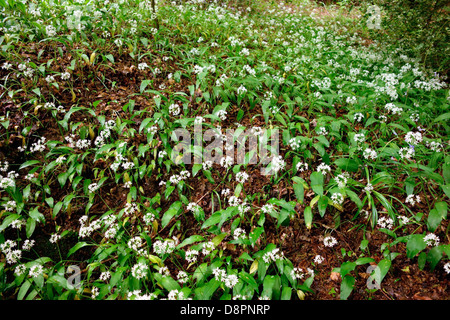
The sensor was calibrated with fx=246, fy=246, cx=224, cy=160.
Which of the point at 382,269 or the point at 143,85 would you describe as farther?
the point at 143,85

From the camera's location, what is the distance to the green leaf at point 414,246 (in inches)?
94.5

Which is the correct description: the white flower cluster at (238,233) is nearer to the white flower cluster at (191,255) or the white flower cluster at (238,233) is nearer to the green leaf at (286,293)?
the white flower cluster at (191,255)

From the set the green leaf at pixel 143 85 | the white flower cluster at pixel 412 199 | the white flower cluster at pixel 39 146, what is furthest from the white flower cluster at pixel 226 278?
the green leaf at pixel 143 85

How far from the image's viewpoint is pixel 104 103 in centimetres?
429

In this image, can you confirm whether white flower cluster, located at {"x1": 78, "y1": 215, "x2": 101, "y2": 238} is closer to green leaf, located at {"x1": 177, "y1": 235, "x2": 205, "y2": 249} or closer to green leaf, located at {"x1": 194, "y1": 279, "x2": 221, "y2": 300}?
green leaf, located at {"x1": 177, "y1": 235, "x2": 205, "y2": 249}

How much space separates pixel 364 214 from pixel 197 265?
206cm

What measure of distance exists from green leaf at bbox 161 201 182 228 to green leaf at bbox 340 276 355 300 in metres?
1.97

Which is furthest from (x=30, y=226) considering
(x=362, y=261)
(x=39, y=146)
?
(x=362, y=261)

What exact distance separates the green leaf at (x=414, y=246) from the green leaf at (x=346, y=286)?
61 cm

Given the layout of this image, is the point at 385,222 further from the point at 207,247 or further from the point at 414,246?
the point at 207,247

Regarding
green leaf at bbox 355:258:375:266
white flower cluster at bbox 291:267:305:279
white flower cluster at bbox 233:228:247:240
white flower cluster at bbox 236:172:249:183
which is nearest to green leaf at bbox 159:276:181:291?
white flower cluster at bbox 233:228:247:240

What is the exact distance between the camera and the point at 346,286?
95.0 inches

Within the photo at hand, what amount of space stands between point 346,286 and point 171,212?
2045mm
